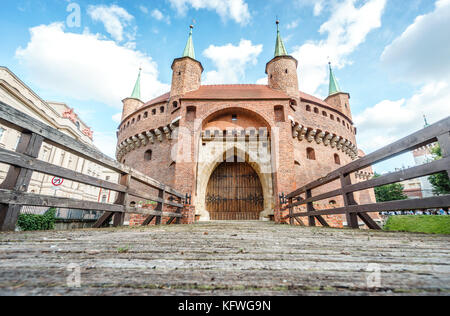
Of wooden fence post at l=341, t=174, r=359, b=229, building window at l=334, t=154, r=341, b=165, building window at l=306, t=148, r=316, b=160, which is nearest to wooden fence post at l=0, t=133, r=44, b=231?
wooden fence post at l=341, t=174, r=359, b=229

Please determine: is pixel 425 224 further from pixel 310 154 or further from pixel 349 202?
pixel 310 154

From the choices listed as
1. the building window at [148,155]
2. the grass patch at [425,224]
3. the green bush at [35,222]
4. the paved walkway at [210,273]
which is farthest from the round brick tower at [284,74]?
the green bush at [35,222]

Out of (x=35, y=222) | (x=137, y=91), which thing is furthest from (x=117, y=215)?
(x=137, y=91)

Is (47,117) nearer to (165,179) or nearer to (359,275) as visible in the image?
(165,179)

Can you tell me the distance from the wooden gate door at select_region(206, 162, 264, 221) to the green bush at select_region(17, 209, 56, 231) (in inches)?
357

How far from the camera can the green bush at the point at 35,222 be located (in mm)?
10586

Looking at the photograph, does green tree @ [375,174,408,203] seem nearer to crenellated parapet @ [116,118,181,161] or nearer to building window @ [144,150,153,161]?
crenellated parapet @ [116,118,181,161]

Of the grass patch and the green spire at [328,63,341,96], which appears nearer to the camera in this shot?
the grass patch

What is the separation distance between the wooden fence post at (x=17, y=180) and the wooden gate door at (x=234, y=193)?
9.91 m

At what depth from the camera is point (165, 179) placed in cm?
1222

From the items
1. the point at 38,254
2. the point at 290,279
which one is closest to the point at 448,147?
the point at 290,279

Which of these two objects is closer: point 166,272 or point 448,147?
point 166,272

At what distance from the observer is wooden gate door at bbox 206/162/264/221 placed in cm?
1162
